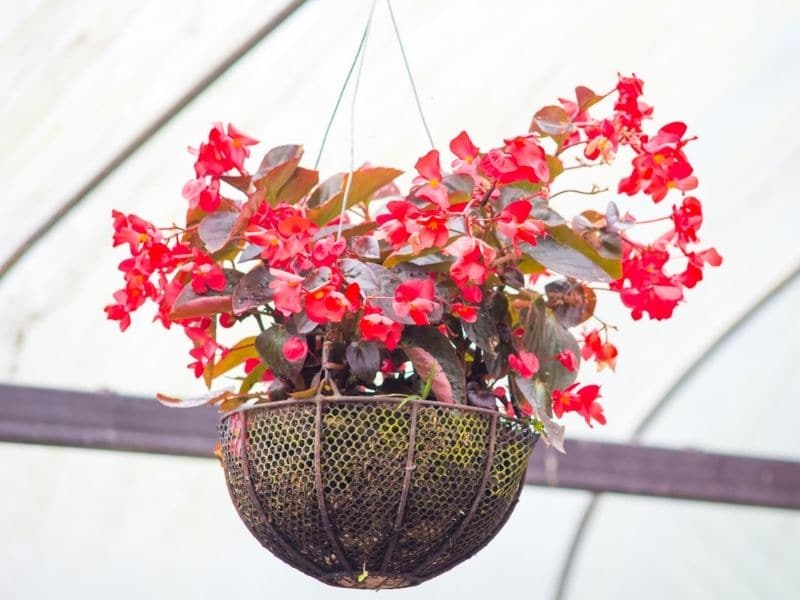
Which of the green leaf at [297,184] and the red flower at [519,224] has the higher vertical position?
the green leaf at [297,184]

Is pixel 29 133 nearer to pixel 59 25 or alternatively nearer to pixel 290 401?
pixel 59 25

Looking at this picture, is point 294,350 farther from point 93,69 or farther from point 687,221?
point 93,69

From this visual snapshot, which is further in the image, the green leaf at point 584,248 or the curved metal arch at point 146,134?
the curved metal arch at point 146,134

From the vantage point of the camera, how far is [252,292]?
47.3 inches

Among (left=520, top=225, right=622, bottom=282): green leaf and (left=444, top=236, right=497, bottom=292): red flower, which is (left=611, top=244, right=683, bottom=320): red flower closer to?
(left=520, top=225, right=622, bottom=282): green leaf

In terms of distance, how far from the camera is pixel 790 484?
3.07 metres

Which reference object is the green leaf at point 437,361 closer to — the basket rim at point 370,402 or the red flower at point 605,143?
the basket rim at point 370,402

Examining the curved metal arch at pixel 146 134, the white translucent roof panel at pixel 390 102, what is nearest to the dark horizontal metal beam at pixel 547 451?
the white translucent roof panel at pixel 390 102

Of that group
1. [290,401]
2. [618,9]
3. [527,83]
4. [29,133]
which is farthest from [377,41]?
[290,401]

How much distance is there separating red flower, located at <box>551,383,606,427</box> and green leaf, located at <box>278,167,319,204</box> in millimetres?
360

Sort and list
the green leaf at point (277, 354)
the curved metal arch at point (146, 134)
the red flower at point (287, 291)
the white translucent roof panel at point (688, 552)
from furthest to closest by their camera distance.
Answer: the white translucent roof panel at point (688, 552) < the curved metal arch at point (146, 134) < the green leaf at point (277, 354) < the red flower at point (287, 291)

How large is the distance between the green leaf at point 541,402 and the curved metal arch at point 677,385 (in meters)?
2.07

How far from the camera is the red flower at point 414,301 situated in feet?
3.71

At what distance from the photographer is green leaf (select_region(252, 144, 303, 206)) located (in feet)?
3.98
